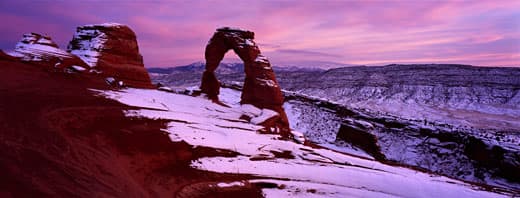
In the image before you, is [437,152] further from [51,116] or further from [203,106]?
[51,116]

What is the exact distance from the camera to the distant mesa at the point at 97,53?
16906 millimetres

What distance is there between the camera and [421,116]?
168 ft

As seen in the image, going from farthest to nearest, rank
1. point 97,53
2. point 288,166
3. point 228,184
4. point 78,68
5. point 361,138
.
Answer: point 361,138
point 97,53
point 78,68
point 288,166
point 228,184

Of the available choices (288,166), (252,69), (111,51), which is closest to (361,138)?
(252,69)

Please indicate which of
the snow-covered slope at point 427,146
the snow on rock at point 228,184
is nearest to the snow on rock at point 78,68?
the snow on rock at point 228,184

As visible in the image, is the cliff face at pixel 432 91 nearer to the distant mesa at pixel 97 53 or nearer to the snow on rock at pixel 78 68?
the distant mesa at pixel 97 53

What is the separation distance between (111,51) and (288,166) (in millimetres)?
17774

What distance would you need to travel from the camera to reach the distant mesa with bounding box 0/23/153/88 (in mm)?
16906

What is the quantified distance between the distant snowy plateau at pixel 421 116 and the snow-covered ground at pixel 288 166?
6.81 m

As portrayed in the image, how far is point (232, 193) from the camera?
764 centimetres

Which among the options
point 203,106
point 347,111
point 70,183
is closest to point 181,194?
point 70,183

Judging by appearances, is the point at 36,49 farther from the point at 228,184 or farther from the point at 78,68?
the point at 228,184

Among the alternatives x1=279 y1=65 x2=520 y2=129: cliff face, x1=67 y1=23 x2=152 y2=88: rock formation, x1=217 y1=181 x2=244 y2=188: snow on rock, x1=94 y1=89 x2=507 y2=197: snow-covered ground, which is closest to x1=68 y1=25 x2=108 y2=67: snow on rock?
x1=67 y1=23 x2=152 y2=88: rock formation

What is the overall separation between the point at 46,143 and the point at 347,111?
112 feet
